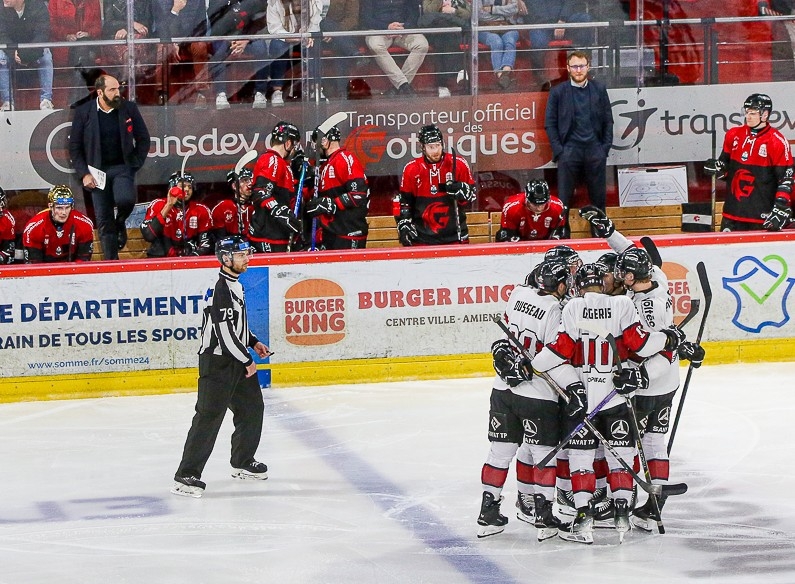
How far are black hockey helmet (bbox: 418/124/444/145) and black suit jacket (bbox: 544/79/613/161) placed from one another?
4.03ft

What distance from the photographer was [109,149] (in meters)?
10.8

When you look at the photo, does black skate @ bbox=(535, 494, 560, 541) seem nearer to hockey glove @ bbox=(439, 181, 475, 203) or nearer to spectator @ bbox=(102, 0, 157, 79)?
hockey glove @ bbox=(439, 181, 475, 203)

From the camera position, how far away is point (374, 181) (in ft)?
38.3

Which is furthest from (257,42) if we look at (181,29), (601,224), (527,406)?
(527,406)

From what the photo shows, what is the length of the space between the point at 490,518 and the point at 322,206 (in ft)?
14.5

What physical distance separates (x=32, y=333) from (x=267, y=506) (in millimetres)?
3040

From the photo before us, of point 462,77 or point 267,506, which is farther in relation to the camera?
point 462,77

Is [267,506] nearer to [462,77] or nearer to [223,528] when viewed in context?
[223,528]

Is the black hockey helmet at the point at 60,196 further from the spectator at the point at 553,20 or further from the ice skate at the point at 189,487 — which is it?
the spectator at the point at 553,20

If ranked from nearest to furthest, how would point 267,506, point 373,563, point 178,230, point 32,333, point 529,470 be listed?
1. point 373,563
2. point 529,470
3. point 267,506
4. point 32,333
5. point 178,230

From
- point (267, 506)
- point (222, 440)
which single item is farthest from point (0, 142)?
point (267, 506)

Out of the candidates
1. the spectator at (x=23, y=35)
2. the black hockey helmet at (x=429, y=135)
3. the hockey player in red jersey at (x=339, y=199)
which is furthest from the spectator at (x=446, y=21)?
the spectator at (x=23, y=35)

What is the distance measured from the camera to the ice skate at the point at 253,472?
793 cm

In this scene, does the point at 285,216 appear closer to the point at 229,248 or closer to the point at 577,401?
the point at 229,248
